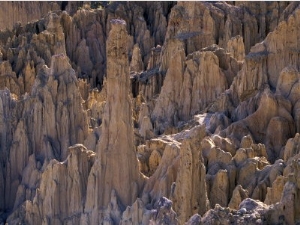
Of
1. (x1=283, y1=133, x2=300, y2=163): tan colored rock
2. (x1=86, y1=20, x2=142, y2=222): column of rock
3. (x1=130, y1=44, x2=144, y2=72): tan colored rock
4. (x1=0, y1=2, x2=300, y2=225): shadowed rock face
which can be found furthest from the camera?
(x1=130, y1=44, x2=144, y2=72): tan colored rock

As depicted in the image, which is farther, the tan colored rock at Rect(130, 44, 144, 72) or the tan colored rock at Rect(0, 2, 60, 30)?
the tan colored rock at Rect(0, 2, 60, 30)

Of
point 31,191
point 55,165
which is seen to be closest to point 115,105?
point 55,165

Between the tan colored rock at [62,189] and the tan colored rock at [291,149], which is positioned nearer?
the tan colored rock at [291,149]

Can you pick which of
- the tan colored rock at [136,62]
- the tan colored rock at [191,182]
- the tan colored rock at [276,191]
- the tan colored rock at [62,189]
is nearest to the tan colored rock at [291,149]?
the tan colored rock at [191,182]

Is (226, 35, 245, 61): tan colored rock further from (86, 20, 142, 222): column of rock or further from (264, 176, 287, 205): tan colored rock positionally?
(264, 176, 287, 205): tan colored rock

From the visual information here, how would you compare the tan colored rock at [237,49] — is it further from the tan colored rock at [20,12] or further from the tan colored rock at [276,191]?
the tan colored rock at [20,12]

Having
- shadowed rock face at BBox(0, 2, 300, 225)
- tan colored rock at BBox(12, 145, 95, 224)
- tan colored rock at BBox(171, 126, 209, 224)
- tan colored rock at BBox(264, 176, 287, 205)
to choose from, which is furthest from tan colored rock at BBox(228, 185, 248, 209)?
tan colored rock at BBox(12, 145, 95, 224)
